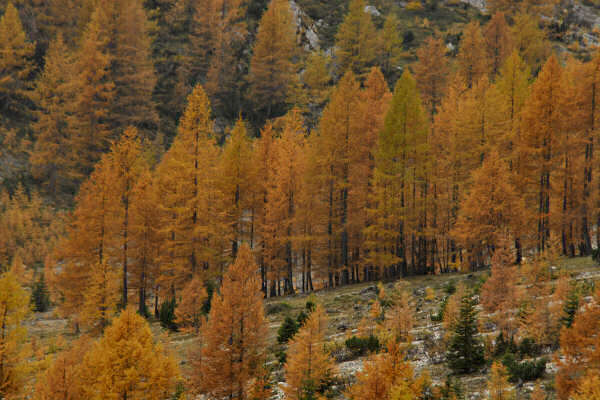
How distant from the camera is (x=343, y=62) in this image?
73.4 m

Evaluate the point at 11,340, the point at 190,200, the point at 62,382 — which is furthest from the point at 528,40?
the point at 62,382

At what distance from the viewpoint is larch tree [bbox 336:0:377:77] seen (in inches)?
2852

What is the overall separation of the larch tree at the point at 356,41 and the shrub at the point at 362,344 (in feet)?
188

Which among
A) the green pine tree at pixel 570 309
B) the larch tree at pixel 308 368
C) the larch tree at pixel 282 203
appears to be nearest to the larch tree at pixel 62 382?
the larch tree at pixel 308 368

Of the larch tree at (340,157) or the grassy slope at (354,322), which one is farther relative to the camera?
the larch tree at (340,157)

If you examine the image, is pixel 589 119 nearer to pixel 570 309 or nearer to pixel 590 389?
pixel 570 309

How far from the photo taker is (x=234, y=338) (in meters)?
18.2

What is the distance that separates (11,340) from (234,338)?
9775 mm

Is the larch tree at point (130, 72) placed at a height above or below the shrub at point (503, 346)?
above

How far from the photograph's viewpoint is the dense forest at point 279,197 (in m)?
17.7

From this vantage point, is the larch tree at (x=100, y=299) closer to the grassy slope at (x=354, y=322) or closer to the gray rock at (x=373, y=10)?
the grassy slope at (x=354, y=322)

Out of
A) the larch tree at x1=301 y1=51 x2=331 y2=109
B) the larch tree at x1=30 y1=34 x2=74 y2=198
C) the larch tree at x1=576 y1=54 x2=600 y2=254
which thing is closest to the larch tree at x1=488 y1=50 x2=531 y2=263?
the larch tree at x1=576 y1=54 x2=600 y2=254

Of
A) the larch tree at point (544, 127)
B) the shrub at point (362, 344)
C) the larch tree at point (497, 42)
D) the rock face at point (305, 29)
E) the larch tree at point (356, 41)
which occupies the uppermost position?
the rock face at point (305, 29)

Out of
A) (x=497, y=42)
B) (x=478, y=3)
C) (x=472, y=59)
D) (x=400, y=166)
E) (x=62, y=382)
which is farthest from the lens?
(x=478, y=3)
